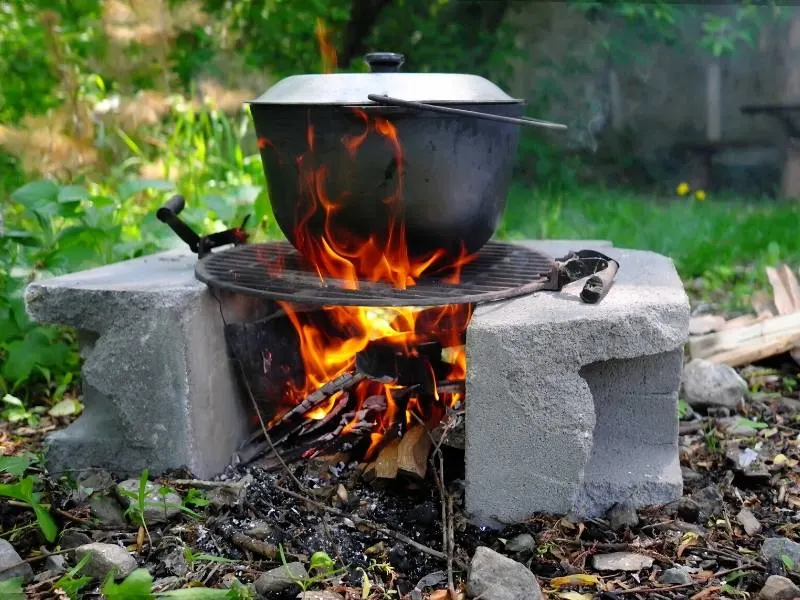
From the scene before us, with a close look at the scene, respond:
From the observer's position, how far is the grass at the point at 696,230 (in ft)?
13.5

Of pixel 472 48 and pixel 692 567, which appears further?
pixel 472 48

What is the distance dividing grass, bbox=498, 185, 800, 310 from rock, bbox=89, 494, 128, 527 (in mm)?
2706

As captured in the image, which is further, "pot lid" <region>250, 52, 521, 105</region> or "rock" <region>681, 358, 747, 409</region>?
"rock" <region>681, 358, 747, 409</region>

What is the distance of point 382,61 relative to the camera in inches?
80.9

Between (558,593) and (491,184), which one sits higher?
(491,184)

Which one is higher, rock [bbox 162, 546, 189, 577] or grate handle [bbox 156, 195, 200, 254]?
grate handle [bbox 156, 195, 200, 254]

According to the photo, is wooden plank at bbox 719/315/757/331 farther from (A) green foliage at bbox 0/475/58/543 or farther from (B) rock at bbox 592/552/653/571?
(A) green foliage at bbox 0/475/58/543

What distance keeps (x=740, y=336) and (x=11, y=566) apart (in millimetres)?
2516

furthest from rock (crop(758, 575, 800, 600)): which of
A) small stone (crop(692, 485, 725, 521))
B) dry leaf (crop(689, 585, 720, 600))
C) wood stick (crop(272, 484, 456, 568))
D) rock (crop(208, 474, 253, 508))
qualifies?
rock (crop(208, 474, 253, 508))

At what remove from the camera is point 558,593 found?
1746 mm

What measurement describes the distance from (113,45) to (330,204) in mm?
3077

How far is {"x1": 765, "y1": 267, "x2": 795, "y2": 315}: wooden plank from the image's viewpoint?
3.32 meters

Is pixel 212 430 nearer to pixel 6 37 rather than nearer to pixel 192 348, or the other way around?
pixel 192 348

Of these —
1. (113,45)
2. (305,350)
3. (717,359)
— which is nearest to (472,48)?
(113,45)
